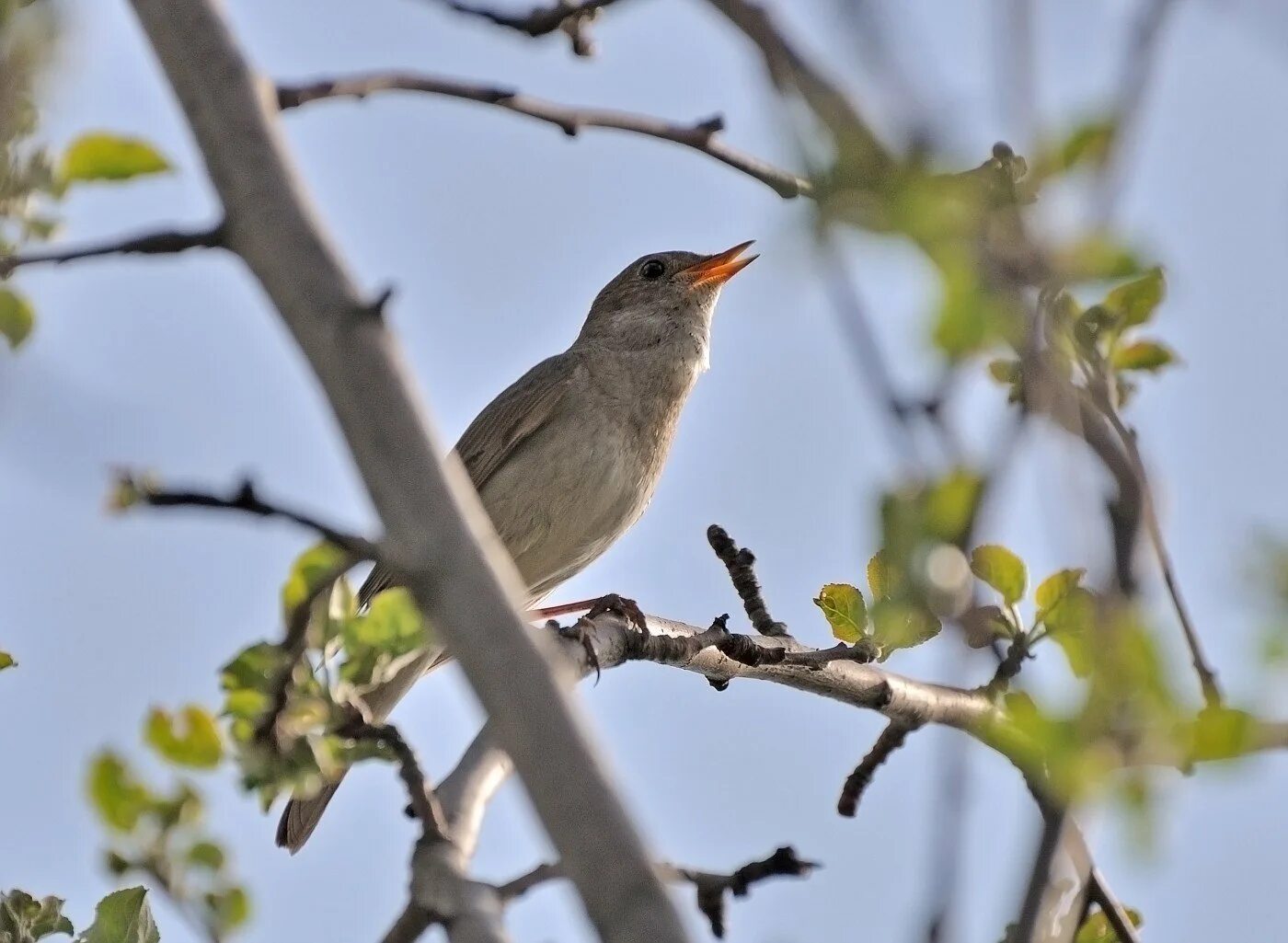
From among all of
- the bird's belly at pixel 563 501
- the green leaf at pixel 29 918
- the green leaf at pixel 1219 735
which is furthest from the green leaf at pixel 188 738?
the bird's belly at pixel 563 501

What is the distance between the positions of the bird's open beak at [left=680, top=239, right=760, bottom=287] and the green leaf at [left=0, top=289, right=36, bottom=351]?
19.6ft

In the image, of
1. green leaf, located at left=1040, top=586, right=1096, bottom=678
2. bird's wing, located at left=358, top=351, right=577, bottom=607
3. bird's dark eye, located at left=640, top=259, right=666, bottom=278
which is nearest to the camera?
green leaf, located at left=1040, top=586, right=1096, bottom=678

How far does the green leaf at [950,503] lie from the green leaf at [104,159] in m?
1.70

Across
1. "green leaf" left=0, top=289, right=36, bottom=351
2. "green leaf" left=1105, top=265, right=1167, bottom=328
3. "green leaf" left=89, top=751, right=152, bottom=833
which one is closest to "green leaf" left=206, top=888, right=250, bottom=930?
"green leaf" left=89, top=751, right=152, bottom=833

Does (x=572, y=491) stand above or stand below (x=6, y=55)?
above

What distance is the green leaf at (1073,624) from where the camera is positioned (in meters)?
2.62

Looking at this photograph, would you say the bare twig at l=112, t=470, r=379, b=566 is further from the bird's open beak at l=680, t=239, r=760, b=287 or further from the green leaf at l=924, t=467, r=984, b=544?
the bird's open beak at l=680, t=239, r=760, b=287

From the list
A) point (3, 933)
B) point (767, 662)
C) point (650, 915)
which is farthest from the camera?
point (767, 662)

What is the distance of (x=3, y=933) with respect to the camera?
3.79 meters

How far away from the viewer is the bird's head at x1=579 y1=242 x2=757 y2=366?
8977mm

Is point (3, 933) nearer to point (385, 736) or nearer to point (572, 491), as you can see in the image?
point (385, 736)

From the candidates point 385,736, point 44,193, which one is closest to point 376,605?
point 385,736

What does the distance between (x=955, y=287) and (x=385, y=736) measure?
1.38 m

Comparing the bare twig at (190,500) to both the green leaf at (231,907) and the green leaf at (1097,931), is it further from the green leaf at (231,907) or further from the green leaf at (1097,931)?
the green leaf at (1097,931)
